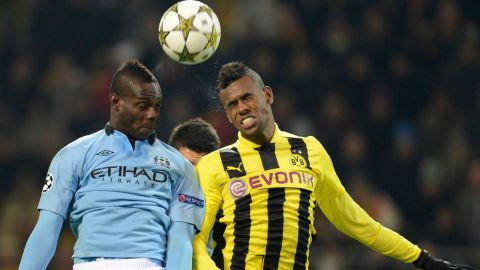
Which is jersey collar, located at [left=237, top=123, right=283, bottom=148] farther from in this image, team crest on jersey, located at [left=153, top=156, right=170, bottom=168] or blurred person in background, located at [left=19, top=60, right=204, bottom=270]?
team crest on jersey, located at [left=153, top=156, right=170, bottom=168]

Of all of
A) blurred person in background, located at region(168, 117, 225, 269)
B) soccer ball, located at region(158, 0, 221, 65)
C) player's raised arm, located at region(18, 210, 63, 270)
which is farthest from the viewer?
soccer ball, located at region(158, 0, 221, 65)

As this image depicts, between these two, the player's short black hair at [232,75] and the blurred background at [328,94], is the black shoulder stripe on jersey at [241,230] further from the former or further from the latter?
the blurred background at [328,94]

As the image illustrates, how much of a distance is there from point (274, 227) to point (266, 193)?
0.17m

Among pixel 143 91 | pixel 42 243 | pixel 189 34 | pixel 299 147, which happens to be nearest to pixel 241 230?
pixel 299 147

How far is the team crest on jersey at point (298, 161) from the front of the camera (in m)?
4.65

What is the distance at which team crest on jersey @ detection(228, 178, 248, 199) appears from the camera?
4.52 metres

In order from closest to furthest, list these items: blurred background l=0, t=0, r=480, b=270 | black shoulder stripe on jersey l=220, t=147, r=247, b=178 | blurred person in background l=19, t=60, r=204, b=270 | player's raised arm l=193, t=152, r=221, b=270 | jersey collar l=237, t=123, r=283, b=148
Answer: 1. blurred person in background l=19, t=60, r=204, b=270
2. player's raised arm l=193, t=152, r=221, b=270
3. black shoulder stripe on jersey l=220, t=147, r=247, b=178
4. jersey collar l=237, t=123, r=283, b=148
5. blurred background l=0, t=0, r=480, b=270

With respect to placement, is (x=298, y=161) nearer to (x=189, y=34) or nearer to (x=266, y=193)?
(x=266, y=193)

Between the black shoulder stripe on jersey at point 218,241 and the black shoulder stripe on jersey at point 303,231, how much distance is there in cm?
37

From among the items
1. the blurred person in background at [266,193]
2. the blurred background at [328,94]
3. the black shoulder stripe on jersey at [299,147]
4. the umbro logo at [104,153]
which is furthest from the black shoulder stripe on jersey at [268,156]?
the blurred background at [328,94]

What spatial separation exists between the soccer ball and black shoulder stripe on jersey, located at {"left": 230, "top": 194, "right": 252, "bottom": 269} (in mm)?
968

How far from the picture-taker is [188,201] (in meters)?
4.18

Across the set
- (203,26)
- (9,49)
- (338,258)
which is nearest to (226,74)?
(203,26)

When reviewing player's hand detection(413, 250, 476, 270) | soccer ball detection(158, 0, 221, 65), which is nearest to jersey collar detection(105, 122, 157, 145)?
soccer ball detection(158, 0, 221, 65)
